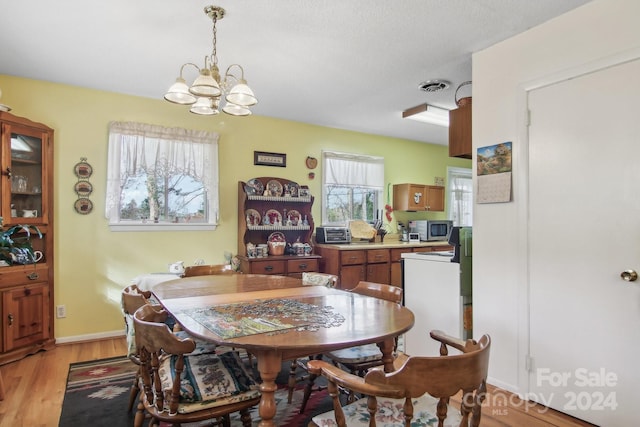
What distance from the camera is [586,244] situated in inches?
87.2

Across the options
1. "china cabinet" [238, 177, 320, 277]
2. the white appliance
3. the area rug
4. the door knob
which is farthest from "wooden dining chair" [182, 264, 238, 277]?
the door knob

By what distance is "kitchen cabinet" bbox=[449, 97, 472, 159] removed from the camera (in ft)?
10.2

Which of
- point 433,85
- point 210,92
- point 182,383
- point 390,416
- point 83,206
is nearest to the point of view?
point 390,416

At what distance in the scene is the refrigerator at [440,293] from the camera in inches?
116

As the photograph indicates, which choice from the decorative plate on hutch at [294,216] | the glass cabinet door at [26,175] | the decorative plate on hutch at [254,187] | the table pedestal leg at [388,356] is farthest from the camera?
the decorative plate on hutch at [294,216]

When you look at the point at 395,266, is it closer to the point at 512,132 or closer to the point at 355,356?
the point at 512,132

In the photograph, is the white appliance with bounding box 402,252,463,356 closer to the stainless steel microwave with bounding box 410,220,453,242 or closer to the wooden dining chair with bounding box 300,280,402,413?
Result: the wooden dining chair with bounding box 300,280,402,413

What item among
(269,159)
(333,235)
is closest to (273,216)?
(269,159)

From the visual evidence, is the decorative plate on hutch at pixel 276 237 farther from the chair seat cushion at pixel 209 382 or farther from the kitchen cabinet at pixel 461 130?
the chair seat cushion at pixel 209 382

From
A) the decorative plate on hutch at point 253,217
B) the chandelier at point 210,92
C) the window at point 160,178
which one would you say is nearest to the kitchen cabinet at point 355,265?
the decorative plate on hutch at point 253,217

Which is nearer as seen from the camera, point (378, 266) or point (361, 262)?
point (361, 262)

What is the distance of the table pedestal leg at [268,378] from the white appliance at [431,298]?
190cm

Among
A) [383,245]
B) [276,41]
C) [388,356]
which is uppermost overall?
[276,41]

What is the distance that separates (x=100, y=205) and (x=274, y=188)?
6.06 ft
